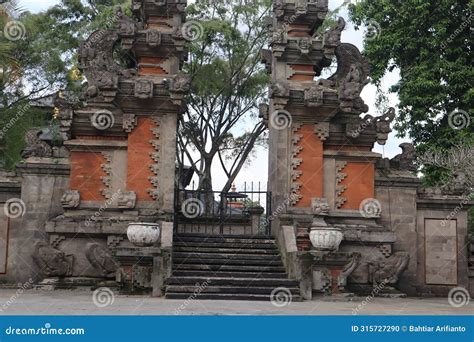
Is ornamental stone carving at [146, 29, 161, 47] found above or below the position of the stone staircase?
above

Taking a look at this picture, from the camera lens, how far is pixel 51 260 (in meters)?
16.2

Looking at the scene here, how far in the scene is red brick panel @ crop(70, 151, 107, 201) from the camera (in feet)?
56.6

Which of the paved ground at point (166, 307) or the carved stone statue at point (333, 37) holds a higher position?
the carved stone statue at point (333, 37)

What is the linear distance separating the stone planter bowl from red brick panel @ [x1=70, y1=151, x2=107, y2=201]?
19.3 feet

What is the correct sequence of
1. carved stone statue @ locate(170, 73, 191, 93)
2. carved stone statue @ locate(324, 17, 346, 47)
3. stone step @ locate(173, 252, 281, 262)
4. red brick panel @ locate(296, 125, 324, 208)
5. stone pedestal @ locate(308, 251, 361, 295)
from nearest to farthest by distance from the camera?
stone pedestal @ locate(308, 251, 361, 295)
stone step @ locate(173, 252, 281, 262)
carved stone statue @ locate(170, 73, 191, 93)
red brick panel @ locate(296, 125, 324, 208)
carved stone statue @ locate(324, 17, 346, 47)

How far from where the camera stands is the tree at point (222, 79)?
30750 mm

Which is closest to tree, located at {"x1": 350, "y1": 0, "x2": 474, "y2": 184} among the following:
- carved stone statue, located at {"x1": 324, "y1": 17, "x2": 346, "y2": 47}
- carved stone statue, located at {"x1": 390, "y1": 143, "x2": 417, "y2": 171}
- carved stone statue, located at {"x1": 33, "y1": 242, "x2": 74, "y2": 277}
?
carved stone statue, located at {"x1": 390, "y1": 143, "x2": 417, "y2": 171}

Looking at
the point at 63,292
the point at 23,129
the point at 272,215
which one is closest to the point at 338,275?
the point at 272,215

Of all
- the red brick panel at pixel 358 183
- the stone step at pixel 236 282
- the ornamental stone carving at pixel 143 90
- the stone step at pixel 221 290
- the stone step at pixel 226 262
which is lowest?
the stone step at pixel 221 290

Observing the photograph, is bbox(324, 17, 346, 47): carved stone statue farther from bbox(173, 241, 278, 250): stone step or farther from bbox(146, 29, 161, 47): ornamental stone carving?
bbox(173, 241, 278, 250): stone step

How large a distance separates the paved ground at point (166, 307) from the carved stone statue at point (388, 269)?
1.65 metres

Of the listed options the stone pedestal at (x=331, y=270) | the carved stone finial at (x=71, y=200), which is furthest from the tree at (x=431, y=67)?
the carved stone finial at (x=71, y=200)

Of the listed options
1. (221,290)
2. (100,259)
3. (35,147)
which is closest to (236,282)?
(221,290)

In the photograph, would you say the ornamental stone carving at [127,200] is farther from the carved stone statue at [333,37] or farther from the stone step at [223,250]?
the carved stone statue at [333,37]
